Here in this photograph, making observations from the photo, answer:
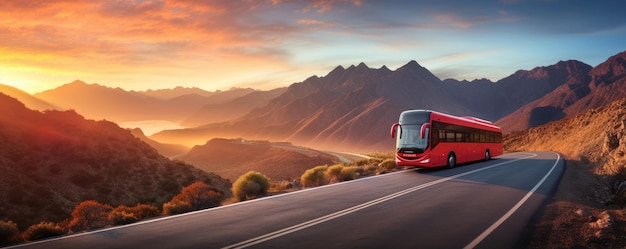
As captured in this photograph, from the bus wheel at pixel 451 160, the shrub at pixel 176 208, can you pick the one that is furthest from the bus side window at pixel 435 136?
the shrub at pixel 176 208

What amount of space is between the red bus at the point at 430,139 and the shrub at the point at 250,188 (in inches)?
331

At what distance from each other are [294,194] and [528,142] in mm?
69735

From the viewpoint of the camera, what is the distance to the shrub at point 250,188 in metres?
15.9

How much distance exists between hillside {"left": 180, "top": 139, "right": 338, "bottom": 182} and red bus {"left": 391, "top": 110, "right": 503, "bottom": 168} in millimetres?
47103

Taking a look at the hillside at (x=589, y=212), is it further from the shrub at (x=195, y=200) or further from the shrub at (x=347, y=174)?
the shrub at (x=195, y=200)

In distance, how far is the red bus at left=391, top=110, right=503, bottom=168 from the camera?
21812 mm

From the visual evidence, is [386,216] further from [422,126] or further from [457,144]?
[457,144]

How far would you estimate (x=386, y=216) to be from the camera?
35.0 feet

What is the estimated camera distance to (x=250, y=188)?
53.3ft

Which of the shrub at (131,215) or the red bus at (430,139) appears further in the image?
the red bus at (430,139)

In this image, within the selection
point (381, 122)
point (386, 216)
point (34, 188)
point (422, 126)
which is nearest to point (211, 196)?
point (386, 216)

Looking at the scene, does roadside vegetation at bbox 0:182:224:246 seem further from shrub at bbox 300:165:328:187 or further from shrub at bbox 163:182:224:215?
shrub at bbox 300:165:328:187

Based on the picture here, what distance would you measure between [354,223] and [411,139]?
13261 mm

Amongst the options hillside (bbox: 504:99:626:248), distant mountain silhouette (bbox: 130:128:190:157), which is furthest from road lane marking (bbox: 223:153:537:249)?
distant mountain silhouette (bbox: 130:128:190:157)
